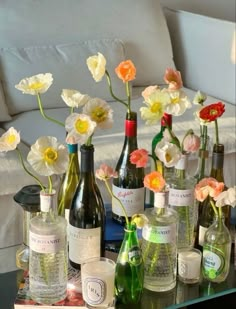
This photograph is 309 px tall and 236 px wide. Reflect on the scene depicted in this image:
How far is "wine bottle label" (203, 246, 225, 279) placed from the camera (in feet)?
4.47

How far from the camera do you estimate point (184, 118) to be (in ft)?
8.19

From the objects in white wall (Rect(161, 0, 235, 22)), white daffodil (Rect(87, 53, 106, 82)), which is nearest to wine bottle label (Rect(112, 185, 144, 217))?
white daffodil (Rect(87, 53, 106, 82))

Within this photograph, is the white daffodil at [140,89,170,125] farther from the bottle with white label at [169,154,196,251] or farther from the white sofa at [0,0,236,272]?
the white sofa at [0,0,236,272]

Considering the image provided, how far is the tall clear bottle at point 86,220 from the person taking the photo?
1.32 m

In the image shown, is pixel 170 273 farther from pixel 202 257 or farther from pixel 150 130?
pixel 150 130

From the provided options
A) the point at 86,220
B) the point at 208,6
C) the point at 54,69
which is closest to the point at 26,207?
the point at 86,220

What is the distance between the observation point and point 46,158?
1215mm

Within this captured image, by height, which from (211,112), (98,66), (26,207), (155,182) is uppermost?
(98,66)

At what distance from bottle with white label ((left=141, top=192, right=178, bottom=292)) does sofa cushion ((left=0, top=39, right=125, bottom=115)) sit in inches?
51.7

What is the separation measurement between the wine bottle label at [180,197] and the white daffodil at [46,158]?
33 centimetres

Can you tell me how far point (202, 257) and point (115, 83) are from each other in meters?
1.41

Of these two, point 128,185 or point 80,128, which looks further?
point 128,185

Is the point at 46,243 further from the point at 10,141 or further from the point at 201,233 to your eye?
the point at 201,233

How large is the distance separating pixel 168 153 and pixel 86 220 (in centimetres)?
24
